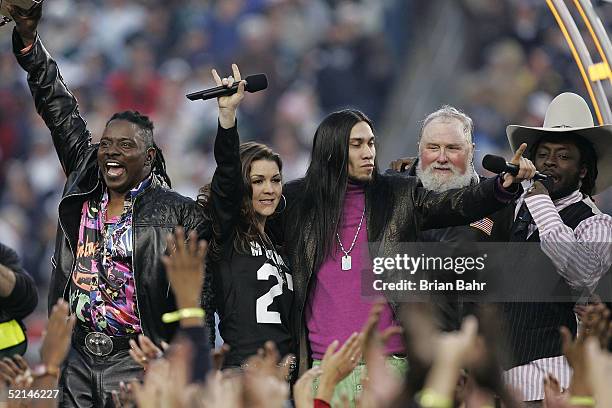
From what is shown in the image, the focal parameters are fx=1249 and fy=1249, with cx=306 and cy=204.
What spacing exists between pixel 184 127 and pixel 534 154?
4.76 m

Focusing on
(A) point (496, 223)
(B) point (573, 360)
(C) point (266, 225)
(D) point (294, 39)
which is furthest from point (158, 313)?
(D) point (294, 39)

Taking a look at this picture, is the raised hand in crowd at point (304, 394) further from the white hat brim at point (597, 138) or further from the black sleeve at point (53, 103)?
the white hat brim at point (597, 138)

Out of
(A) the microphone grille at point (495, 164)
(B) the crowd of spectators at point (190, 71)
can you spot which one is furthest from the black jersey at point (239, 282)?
(B) the crowd of spectators at point (190, 71)

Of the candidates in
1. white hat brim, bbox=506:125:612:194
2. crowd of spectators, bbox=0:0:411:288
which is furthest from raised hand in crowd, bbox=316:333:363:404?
crowd of spectators, bbox=0:0:411:288

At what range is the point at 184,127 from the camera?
9445 millimetres

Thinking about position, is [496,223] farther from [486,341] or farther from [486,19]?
[486,19]

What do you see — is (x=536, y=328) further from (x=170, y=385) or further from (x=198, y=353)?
(x=170, y=385)

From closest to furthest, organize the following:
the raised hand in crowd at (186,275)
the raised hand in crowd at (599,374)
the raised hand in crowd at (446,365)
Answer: the raised hand in crowd at (446,365), the raised hand in crowd at (599,374), the raised hand in crowd at (186,275)

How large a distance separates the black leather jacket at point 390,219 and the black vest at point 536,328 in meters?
0.40

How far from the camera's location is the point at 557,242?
4.58 metres

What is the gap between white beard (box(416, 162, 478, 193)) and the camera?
16.9ft

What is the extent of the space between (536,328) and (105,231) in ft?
5.45

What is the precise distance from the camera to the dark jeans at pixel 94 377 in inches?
179

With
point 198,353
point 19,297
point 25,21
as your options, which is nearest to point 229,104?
point 25,21
